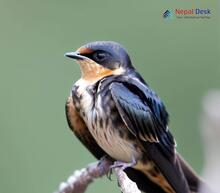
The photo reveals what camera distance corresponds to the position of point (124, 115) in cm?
134

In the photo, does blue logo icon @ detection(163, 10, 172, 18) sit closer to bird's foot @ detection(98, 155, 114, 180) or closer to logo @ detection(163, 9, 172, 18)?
logo @ detection(163, 9, 172, 18)

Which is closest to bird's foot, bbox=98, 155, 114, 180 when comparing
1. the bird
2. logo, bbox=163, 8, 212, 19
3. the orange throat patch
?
the bird

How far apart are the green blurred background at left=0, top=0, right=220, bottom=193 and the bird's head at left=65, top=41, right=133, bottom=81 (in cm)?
23

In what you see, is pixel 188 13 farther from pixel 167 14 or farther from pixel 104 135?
pixel 104 135

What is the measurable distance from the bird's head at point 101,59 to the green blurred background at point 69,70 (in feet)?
0.75

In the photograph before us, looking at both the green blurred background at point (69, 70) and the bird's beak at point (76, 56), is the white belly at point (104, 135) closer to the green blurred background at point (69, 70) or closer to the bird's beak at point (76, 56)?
the bird's beak at point (76, 56)

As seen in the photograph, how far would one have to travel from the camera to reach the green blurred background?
174cm

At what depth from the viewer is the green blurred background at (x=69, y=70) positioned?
1743 millimetres

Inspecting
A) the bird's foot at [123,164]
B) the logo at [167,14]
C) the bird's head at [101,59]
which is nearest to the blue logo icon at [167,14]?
the logo at [167,14]

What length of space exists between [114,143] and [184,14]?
0.46 metres

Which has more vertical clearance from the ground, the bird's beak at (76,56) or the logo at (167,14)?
the bird's beak at (76,56)

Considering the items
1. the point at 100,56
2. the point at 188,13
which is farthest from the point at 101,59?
the point at 188,13

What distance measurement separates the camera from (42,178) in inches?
73.2

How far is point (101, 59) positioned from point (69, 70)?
0.29 m
